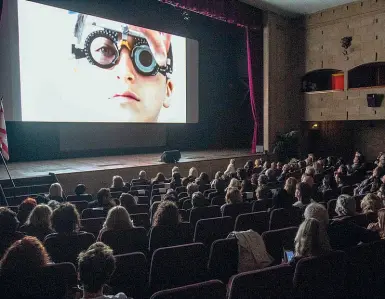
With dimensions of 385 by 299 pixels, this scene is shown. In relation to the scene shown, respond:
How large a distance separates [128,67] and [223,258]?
10.2 metres

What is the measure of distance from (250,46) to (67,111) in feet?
23.9

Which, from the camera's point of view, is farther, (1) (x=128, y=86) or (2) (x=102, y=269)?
(1) (x=128, y=86)

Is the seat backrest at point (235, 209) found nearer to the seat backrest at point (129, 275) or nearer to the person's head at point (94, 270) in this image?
the seat backrest at point (129, 275)

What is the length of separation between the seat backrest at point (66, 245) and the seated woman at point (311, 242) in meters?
1.77

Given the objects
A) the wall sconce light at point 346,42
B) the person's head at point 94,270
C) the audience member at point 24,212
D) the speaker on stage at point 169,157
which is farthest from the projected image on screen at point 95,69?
the person's head at point 94,270

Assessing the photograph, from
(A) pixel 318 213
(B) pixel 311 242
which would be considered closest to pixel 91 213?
(A) pixel 318 213

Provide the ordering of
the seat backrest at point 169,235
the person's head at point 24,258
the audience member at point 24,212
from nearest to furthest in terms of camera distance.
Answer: the person's head at point 24,258
the seat backrest at point 169,235
the audience member at point 24,212

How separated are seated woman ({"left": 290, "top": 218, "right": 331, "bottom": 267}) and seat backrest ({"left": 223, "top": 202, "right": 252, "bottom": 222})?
2017mm

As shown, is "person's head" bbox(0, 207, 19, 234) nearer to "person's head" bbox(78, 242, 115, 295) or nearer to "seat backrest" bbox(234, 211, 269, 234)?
"person's head" bbox(78, 242, 115, 295)

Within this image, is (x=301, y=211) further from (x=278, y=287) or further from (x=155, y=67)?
(x=155, y=67)

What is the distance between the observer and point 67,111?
11.0 meters

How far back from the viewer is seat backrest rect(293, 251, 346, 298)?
234 cm

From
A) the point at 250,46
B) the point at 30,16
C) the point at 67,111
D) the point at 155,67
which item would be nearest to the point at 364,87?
the point at 250,46

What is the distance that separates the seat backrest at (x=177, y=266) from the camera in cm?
267
